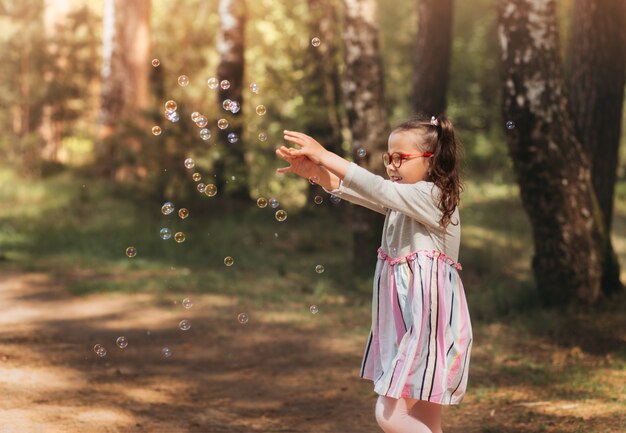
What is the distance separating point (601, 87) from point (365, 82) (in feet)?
9.12

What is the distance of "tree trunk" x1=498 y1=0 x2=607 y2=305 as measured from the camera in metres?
8.51

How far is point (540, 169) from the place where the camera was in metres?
8.54

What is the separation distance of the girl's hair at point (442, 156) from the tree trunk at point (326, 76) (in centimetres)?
1196

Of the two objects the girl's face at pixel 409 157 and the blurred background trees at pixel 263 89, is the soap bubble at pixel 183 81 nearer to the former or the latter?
the blurred background trees at pixel 263 89

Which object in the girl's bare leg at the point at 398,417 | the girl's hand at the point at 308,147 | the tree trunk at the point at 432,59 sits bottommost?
the girl's bare leg at the point at 398,417

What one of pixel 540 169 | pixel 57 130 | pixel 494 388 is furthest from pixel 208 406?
pixel 57 130

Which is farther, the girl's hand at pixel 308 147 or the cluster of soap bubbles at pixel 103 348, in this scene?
the cluster of soap bubbles at pixel 103 348

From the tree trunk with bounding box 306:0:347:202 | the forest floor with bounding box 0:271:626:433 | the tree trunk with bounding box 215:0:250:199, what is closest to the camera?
the forest floor with bounding box 0:271:626:433

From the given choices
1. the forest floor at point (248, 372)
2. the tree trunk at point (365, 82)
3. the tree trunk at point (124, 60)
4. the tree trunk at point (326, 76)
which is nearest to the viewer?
the forest floor at point (248, 372)

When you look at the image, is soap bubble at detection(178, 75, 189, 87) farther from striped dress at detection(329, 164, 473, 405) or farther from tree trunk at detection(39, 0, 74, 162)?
tree trunk at detection(39, 0, 74, 162)

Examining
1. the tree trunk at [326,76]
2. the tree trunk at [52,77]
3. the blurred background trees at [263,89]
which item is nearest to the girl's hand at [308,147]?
the blurred background trees at [263,89]

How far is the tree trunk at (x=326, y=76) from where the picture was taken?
16609mm

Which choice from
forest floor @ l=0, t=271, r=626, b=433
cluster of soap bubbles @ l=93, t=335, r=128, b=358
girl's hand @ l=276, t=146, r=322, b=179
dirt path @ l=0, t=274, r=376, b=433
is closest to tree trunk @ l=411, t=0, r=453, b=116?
forest floor @ l=0, t=271, r=626, b=433

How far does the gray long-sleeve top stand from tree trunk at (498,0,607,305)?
13.8 ft
